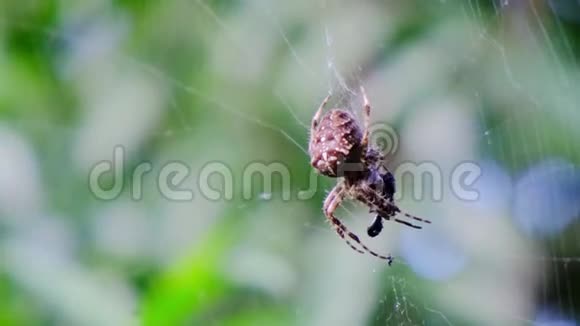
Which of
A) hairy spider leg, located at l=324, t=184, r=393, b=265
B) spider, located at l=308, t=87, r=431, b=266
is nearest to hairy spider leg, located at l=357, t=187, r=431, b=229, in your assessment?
spider, located at l=308, t=87, r=431, b=266

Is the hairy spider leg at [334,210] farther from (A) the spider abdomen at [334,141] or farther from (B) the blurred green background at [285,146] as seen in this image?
(A) the spider abdomen at [334,141]

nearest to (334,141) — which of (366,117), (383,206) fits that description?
(366,117)

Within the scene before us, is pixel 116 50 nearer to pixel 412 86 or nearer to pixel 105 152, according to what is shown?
pixel 105 152

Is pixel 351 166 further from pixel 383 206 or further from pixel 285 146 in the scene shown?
pixel 285 146

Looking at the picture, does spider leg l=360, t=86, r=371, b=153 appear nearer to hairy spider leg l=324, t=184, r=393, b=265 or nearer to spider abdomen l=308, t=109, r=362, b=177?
spider abdomen l=308, t=109, r=362, b=177

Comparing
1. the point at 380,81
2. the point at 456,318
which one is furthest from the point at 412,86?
the point at 456,318

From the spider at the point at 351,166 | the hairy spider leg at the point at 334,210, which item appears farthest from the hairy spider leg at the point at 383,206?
the hairy spider leg at the point at 334,210
